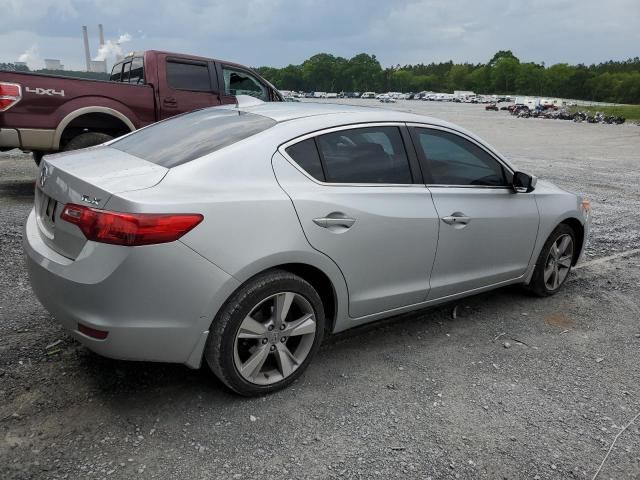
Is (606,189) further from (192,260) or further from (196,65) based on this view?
(192,260)

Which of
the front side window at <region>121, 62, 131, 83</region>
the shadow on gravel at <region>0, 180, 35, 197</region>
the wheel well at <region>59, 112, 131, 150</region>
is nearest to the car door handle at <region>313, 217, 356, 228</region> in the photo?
the wheel well at <region>59, 112, 131, 150</region>

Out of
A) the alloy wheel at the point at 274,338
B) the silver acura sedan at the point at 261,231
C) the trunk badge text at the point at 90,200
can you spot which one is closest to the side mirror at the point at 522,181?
the silver acura sedan at the point at 261,231

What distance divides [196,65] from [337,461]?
704 centimetres

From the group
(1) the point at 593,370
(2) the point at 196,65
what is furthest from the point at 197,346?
(2) the point at 196,65

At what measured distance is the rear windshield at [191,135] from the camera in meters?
3.02

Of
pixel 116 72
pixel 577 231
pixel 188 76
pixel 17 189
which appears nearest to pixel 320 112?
pixel 577 231

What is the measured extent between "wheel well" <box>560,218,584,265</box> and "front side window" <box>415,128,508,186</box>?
1045mm

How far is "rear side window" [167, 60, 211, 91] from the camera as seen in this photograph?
317 inches

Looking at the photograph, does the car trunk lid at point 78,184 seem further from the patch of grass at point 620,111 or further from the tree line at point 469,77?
the tree line at point 469,77

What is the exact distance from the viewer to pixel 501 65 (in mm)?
162625

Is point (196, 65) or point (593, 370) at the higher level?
point (196, 65)

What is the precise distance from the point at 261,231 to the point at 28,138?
17.4 feet

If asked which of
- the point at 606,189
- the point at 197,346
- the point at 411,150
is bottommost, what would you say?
the point at 606,189

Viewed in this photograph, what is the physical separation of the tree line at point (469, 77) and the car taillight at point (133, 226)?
141 metres
